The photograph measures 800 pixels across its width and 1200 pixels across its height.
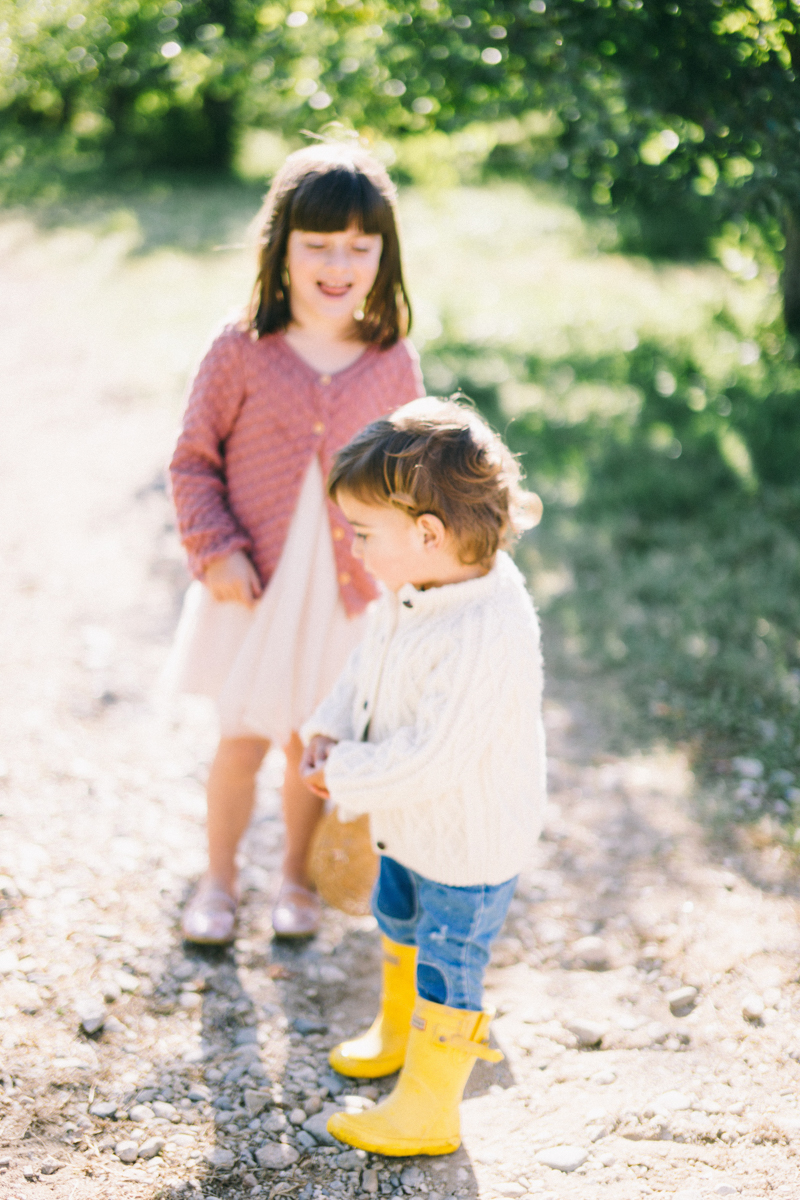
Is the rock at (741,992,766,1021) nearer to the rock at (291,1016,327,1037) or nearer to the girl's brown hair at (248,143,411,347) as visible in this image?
the rock at (291,1016,327,1037)

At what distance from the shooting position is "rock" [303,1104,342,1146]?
2117 millimetres

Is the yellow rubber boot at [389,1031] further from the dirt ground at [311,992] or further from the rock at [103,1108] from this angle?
→ the rock at [103,1108]

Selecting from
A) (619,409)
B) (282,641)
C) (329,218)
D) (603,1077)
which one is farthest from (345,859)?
(619,409)

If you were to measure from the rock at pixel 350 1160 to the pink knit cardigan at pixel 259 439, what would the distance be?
1.13 m

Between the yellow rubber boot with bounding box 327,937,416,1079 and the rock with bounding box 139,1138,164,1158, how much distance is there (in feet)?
1.32

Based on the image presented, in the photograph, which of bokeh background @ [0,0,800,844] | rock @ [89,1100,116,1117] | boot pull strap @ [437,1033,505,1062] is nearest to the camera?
boot pull strap @ [437,1033,505,1062]

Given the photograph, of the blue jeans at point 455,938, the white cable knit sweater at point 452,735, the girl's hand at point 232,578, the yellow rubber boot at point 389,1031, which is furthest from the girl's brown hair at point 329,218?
the yellow rubber boot at point 389,1031

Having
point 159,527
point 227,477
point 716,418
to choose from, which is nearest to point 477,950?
point 227,477

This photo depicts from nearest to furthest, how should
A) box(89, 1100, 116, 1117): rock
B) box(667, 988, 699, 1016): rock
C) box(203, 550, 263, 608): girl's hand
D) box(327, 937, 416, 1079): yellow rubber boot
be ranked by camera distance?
box(89, 1100, 116, 1117): rock
box(327, 937, 416, 1079): yellow rubber boot
box(203, 550, 263, 608): girl's hand
box(667, 988, 699, 1016): rock

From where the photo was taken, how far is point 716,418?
5.93m

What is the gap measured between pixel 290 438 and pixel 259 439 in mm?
73

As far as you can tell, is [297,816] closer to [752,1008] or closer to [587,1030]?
[587,1030]

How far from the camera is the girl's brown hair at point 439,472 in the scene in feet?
6.01

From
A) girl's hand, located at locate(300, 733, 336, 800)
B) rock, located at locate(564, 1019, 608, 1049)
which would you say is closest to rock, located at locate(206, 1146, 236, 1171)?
girl's hand, located at locate(300, 733, 336, 800)
